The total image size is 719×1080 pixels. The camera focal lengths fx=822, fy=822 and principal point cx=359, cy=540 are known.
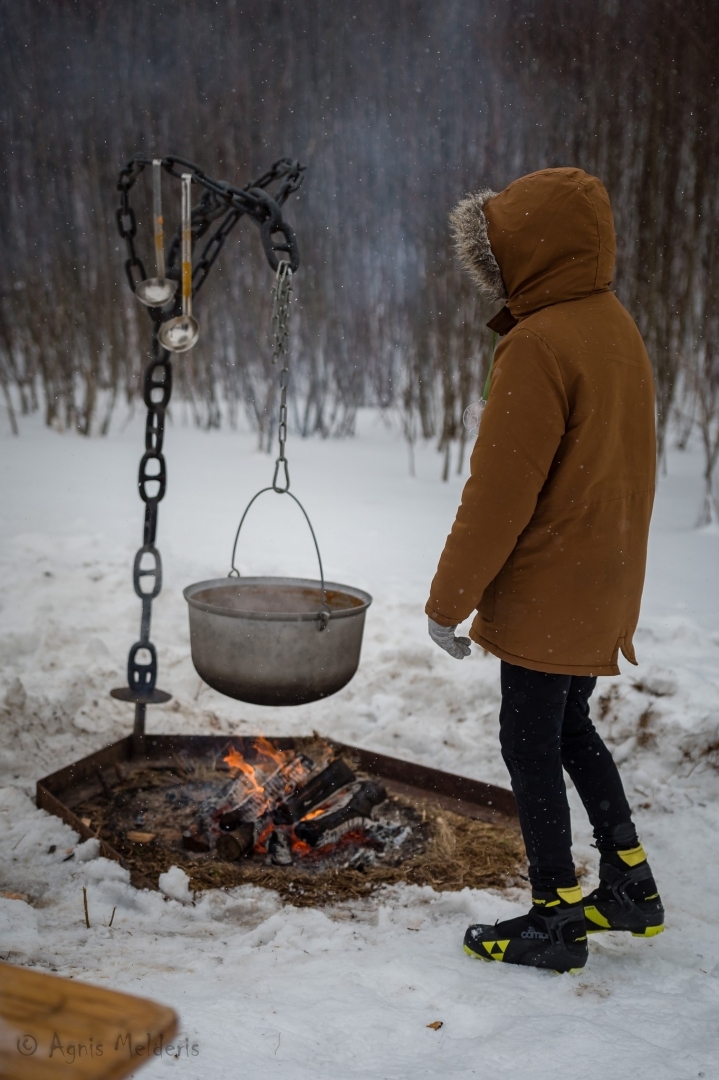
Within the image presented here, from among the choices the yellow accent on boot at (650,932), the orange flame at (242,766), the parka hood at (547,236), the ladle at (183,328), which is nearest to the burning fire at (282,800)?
the orange flame at (242,766)

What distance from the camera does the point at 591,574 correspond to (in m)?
1.89

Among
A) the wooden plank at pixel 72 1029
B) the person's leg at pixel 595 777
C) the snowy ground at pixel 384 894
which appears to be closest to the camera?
the wooden plank at pixel 72 1029

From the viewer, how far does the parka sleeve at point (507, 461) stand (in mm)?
1802

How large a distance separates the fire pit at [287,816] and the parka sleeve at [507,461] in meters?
1.18

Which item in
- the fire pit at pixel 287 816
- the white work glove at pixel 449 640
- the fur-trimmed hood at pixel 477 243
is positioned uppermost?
the fur-trimmed hood at pixel 477 243

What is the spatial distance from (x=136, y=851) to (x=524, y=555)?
1669 mm

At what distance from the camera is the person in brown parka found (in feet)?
5.98

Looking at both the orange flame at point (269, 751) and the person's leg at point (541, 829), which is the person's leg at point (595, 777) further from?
the orange flame at point (269, 751)

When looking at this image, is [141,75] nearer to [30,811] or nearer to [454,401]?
[454,401]

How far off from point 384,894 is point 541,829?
67 centimetres

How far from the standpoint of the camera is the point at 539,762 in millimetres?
1989

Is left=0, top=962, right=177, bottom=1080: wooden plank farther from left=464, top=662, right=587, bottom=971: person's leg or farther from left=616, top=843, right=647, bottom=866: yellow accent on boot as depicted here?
left=616, top=843, right=647, bottom=866: yellow accent on boot

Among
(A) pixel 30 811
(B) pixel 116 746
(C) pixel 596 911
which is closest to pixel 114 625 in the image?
(B) pixel 116 746

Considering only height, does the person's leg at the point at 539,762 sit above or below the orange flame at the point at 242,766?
above
